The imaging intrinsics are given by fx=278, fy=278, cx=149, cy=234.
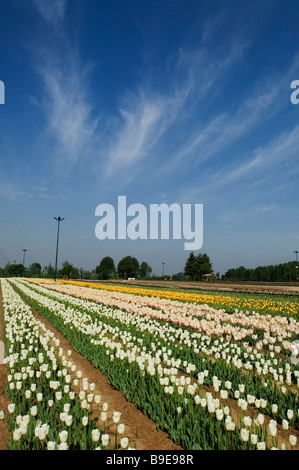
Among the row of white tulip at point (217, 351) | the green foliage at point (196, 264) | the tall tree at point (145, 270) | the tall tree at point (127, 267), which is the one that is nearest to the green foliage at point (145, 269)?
the tall tree at point (145, 270)

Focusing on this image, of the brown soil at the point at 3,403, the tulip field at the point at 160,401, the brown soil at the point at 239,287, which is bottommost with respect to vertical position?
the brown soil at the point at 3,403

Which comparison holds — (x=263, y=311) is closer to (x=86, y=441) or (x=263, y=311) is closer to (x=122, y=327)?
(x=122, y=327)

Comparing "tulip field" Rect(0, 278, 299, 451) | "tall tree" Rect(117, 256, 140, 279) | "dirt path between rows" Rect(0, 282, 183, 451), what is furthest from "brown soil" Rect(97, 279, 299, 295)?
"tall tree" Rect(117, 256, 140, 279)

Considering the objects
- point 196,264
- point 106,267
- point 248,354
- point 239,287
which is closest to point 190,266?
point 196,264

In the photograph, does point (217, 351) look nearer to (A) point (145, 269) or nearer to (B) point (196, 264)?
(B) point (196, 264)

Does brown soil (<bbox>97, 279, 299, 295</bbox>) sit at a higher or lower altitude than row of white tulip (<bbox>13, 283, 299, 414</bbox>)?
higher

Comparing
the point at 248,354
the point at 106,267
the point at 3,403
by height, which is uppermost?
the point at 106,267

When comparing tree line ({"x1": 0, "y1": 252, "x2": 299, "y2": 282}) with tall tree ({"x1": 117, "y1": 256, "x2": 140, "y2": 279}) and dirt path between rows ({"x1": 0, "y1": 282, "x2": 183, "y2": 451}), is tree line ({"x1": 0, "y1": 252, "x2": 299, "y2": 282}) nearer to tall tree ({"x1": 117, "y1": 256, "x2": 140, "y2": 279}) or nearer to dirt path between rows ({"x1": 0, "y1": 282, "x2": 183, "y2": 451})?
tall tree ({"x1": 117, "y1": 256, "x2": 140, "y2": 279})

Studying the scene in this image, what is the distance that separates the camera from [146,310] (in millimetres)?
11070

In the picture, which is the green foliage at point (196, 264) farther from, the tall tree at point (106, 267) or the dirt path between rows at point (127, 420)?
the dirt path between rows at point (127, 420)

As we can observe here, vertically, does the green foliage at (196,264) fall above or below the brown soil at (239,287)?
above
